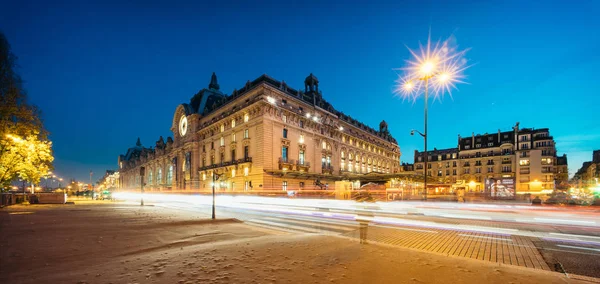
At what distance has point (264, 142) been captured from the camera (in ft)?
130

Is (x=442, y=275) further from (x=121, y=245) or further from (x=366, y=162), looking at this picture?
(x=366, y=162)

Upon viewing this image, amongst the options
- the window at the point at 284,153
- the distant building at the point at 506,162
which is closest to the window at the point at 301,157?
the window at the point at 284,153

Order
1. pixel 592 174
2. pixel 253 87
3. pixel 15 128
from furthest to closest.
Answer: pixel 592 174 < pixel 253 87 < pixel 15 128

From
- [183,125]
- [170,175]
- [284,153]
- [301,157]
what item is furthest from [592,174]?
[170,175]

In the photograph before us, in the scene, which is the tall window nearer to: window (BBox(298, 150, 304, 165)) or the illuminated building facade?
the illuminated building facade

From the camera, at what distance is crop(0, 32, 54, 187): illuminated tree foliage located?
17.8m

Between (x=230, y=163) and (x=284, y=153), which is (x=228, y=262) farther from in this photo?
(x=230, y=163)

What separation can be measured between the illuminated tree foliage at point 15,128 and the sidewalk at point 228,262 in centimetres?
1398

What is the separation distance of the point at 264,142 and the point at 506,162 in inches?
2944

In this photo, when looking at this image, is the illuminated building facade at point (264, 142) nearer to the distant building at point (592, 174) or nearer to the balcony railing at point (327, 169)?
the balcony railing at point (327, 169)

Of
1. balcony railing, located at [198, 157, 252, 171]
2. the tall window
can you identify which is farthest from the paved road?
the tall window

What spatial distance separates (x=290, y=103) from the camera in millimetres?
45406

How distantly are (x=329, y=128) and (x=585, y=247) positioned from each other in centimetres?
4650

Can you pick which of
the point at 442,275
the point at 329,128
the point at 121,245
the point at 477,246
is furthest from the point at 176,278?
the point at 329,128
